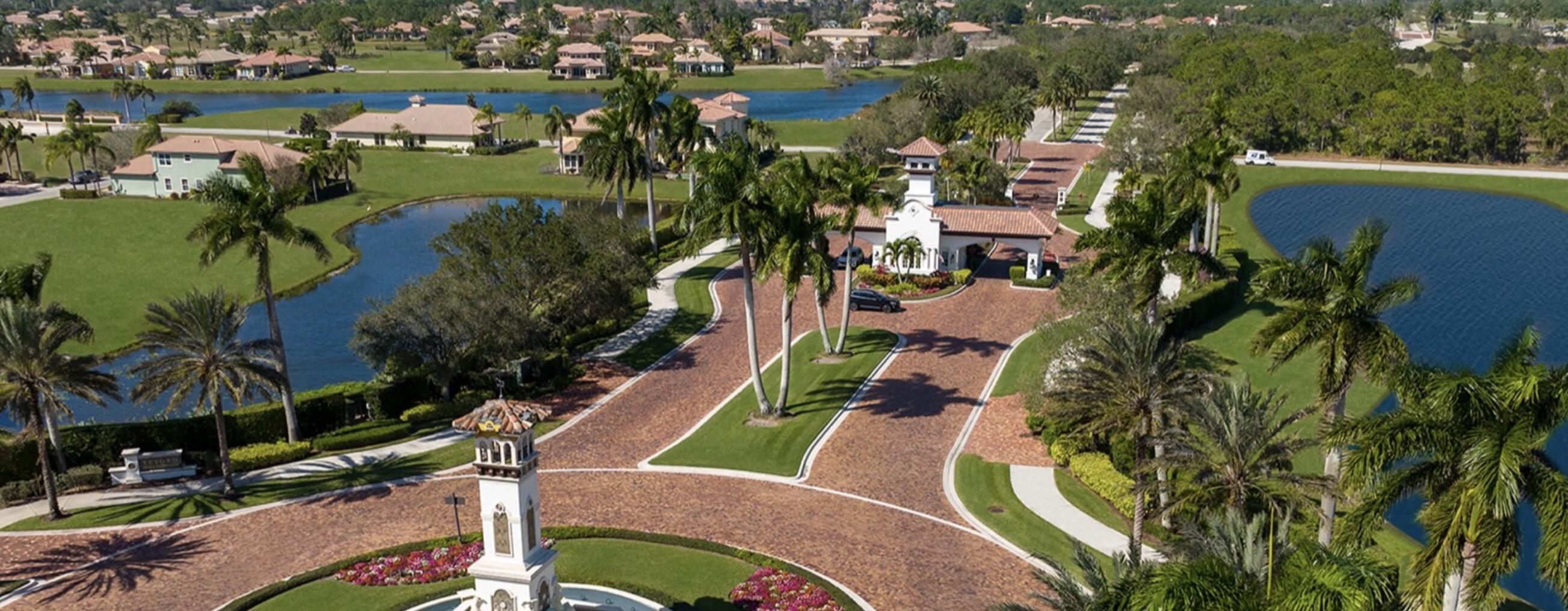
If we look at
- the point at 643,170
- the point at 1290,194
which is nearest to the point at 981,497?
the point at 643,170

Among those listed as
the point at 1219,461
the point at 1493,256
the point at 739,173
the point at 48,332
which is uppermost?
the point at 739,173

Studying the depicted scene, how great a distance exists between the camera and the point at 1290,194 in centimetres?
9662

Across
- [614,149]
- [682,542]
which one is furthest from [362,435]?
[614,149]

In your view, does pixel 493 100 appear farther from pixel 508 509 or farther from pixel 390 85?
pixel 508 509

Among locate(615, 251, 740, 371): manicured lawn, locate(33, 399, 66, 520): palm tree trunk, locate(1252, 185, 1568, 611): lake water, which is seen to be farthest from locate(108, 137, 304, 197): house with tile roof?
locate(1252, 185, 1568, 611): lake water

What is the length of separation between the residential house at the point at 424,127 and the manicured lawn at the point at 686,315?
5933 centimetres

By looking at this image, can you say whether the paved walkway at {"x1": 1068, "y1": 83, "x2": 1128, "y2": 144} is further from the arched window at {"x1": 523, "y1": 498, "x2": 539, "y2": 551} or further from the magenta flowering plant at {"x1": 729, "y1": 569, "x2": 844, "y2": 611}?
the arched window at {"x1": 523, "y1": 498, "x2": 539, "y2": 551}

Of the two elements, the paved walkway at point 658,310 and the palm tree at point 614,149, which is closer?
the paved walkway at point 658,310

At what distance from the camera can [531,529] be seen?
26844 millimetres

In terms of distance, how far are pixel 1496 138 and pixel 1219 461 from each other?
100 meters

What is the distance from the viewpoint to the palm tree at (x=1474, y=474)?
1883 cm

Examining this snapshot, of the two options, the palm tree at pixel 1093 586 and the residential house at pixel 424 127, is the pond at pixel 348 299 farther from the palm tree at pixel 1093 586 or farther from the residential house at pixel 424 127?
the palm tree at pixel 1093 586

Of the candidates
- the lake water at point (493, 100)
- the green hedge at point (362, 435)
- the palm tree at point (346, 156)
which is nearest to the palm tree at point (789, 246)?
the green hedge at point (362, 435)

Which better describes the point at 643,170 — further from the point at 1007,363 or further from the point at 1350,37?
the point at 1350,37
